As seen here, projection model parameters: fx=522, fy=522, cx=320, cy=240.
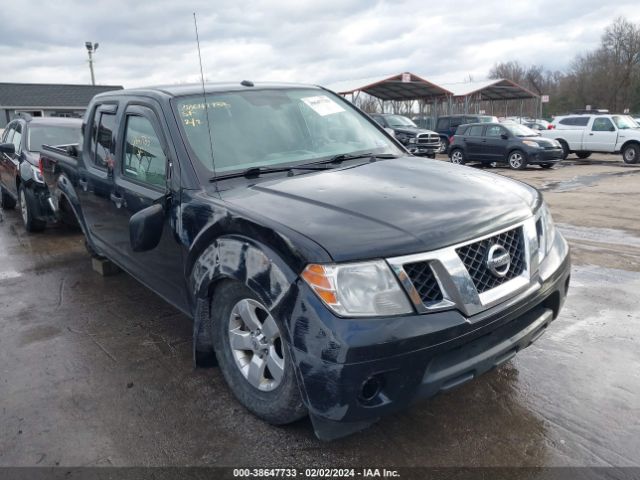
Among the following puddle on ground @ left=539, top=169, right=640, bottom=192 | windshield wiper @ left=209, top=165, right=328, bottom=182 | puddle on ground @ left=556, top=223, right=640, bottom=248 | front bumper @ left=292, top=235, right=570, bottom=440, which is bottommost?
puddle on ground @ left=539, top=169, right=640, bottom=192

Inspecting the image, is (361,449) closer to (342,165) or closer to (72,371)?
(342,165)

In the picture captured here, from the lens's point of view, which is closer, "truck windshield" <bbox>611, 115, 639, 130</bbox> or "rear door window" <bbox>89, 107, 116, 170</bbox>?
"rear door window" <bbox>89, 107, 116, 170</bbox>

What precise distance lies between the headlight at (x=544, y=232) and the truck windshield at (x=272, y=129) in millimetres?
1211

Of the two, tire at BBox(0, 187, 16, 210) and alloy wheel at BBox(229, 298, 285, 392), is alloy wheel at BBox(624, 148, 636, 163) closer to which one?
tire at BBox(0, 187, 16, 210)

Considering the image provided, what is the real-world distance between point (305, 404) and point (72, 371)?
196 centimetres

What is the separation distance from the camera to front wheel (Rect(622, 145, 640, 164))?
1809 centimetres

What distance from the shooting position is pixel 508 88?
3962cm

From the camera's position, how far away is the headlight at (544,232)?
9.06ft

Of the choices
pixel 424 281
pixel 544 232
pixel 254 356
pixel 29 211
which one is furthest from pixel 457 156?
pixel 424 281

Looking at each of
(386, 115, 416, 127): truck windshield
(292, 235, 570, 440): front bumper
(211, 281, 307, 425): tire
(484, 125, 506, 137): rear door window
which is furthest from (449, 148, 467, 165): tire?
(292, 235, 570, 440): front bumper

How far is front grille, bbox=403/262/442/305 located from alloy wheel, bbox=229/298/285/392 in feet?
2.17

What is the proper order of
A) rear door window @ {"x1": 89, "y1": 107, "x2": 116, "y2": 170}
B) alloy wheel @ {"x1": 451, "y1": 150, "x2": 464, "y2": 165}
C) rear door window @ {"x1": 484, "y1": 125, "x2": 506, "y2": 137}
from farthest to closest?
alloy wheel @ {"x1": 451, "y1": 150, "x2": 464, "y2": 165} → rear door window @ {"x1": 484, "y1": 125, "x2": 506, "y2": 137} → rear door window @ {"x1": 89, "y1": 107, "x2": 116, "y2": 170}

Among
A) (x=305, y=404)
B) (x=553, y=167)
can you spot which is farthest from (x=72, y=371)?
(x=553, y=167)

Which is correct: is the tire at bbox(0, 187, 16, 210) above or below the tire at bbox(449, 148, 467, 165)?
above
